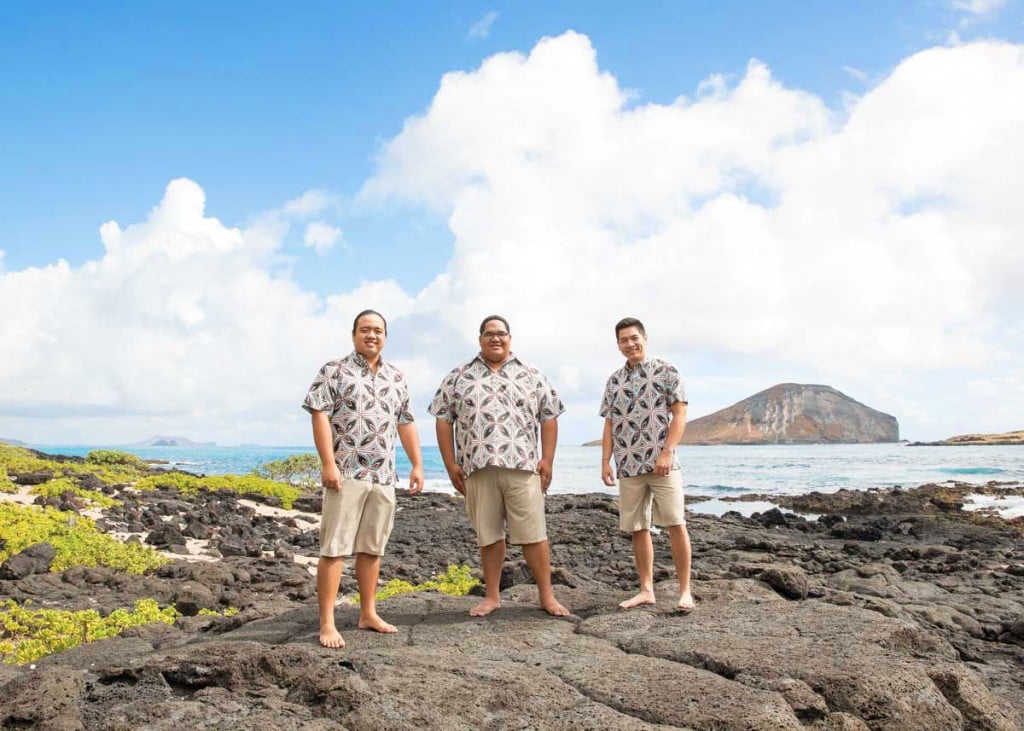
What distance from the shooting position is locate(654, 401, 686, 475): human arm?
6.79 m

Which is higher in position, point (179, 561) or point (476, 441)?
point (476, 441)

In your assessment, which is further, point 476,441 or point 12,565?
point 12,565

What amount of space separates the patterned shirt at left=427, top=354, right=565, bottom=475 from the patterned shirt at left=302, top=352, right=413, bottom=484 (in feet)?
2.07

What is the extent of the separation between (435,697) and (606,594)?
3.44 meters

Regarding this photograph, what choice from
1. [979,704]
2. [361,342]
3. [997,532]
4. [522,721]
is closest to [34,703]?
[522,721]

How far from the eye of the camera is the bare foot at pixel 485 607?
6.55m

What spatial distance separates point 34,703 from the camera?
4.18 metres

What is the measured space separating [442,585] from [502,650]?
5.64 m

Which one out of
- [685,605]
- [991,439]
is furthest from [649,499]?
[991,439]

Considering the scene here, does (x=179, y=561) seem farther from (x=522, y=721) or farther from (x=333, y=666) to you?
(x=522, y=721)

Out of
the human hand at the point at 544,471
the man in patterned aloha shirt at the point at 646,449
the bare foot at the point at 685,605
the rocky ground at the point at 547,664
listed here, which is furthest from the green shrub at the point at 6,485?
the bare foot at the point at 685,605

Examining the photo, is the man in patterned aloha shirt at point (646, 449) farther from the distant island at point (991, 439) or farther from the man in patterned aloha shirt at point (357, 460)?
the distant island at point (991, 439)

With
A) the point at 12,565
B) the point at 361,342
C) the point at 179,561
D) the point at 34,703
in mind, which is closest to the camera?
the point at 34,703

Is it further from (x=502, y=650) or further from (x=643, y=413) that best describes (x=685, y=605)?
(x=502, y=650)
